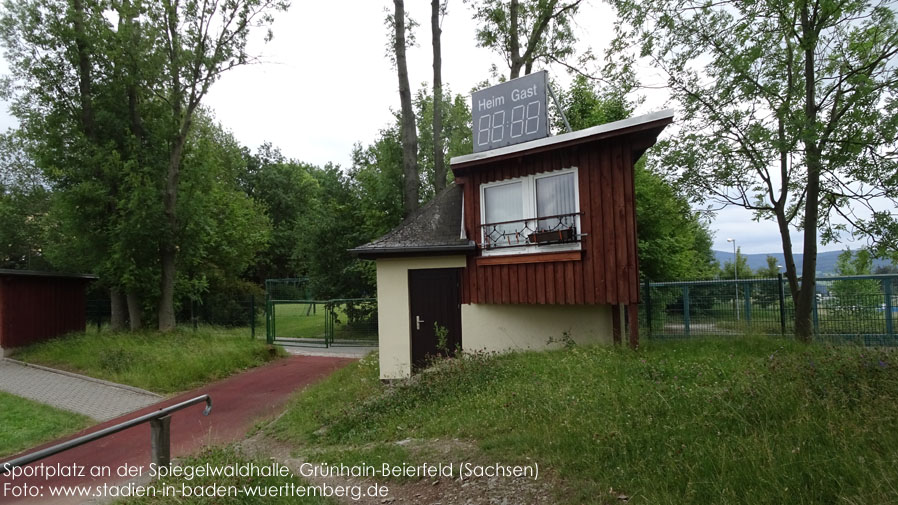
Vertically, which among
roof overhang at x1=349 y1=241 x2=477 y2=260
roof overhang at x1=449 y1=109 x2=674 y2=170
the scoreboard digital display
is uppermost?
the scoreboard digital display

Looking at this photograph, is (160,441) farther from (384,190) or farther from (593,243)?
(384,190)

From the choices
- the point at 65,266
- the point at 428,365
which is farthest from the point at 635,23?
the point at 65,266

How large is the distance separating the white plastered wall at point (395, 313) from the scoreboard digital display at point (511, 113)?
2.92 m

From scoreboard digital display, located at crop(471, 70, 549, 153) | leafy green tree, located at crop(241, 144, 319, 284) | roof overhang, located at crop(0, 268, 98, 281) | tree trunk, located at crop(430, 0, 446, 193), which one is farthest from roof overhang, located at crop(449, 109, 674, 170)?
leafy green tree, located at crop(241, 144, 319, 284)

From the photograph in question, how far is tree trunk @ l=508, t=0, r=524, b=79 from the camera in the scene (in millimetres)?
15531

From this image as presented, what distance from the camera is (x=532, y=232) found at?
9312 millimetres

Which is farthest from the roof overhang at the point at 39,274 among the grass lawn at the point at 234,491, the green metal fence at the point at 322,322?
the grass lawn at the point at 234,491

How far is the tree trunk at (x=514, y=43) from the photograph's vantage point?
15531mm

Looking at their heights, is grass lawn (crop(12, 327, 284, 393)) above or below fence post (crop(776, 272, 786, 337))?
below

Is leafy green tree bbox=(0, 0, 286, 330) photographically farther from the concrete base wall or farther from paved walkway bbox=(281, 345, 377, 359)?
the concrete base wall

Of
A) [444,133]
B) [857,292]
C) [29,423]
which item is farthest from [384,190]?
[857,292]

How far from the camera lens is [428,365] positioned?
10.2 metres

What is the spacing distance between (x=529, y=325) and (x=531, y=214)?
2234 mm

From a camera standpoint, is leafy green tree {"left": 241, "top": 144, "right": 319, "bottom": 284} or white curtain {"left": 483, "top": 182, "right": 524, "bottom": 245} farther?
leafy green tree {"left": 241, "top": 144, "right": 319, "bottom": 284}
